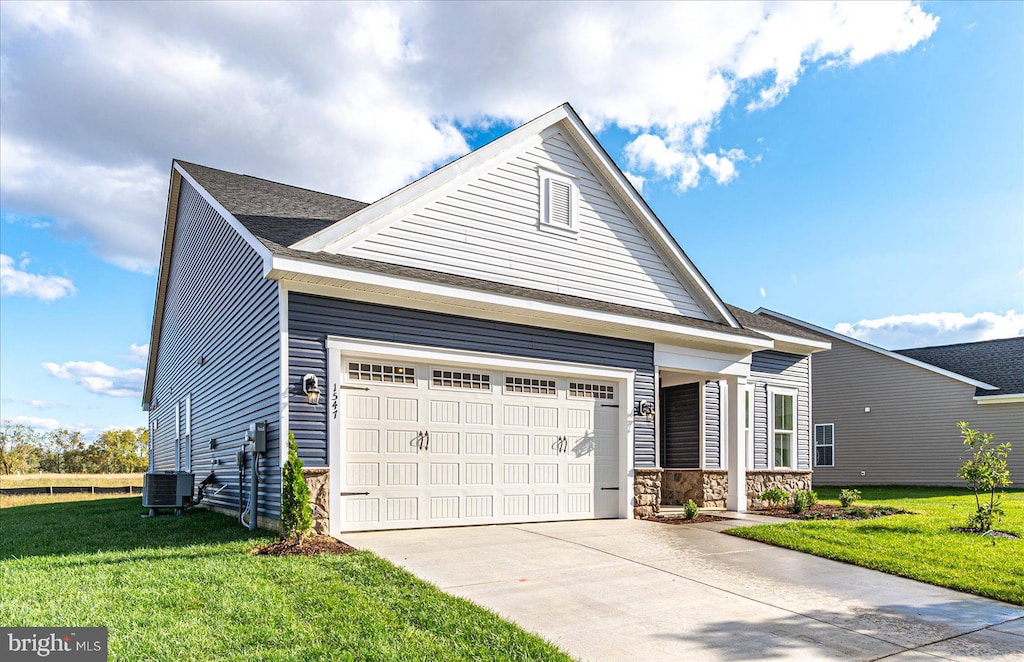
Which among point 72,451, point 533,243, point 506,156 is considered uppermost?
point 506,156

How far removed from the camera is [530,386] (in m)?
11.2

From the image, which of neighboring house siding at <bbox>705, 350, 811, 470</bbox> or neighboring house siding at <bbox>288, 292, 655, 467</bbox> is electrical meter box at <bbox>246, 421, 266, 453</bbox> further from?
neighboring house siding at <bbox>705, 350, 811, 470</bbox>

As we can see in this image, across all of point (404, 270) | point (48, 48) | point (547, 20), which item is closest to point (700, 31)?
point (547, 20)

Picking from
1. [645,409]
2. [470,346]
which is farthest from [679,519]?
[470,346]

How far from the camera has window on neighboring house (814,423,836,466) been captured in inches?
1007

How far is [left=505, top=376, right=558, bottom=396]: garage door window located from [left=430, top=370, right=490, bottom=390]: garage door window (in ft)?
1.37

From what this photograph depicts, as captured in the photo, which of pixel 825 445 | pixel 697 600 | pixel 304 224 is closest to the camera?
pixel 697 600

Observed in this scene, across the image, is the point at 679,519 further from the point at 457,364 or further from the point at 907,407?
the point at 907,407

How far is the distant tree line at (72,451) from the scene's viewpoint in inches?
1751

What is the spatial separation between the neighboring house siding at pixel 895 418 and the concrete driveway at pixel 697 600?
57.4 ft

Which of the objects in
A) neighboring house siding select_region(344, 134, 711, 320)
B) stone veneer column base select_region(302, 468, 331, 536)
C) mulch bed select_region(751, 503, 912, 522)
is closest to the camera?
stone veneer column base select_region(302, 468, 331, 536)

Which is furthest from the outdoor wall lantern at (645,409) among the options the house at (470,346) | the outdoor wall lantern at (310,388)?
the outdoor wall lantern at (310,388)

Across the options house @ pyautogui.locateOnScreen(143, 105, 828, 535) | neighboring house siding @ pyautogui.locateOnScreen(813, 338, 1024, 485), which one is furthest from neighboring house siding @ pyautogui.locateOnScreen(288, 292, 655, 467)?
neighboring house siding @ pyautogui.locateOnScreen(813, 338, 1024, 485)

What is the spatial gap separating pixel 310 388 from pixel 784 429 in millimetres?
11611
